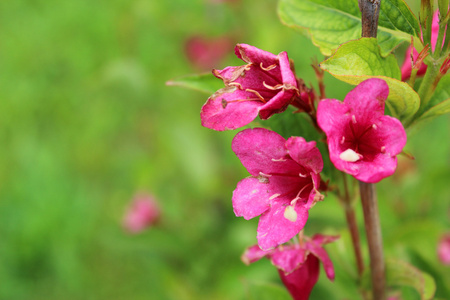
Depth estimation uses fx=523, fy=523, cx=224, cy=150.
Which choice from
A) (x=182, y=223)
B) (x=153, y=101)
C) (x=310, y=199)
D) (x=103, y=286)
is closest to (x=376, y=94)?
(x=310, y=199)

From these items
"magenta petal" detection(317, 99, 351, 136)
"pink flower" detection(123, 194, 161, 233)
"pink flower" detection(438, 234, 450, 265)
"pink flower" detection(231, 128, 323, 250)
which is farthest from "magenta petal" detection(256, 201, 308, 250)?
"pink flower" detection(123, 194, 161, 233)

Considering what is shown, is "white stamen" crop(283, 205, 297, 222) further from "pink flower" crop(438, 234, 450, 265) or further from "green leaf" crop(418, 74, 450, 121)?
"pink flower" crop(438, 234, 450, 265)

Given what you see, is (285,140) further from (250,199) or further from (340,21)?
(340,21)

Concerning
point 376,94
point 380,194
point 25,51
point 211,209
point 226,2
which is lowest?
point 25,51

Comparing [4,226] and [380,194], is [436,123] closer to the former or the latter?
[380,194]

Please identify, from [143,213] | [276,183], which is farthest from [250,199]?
[143,213]

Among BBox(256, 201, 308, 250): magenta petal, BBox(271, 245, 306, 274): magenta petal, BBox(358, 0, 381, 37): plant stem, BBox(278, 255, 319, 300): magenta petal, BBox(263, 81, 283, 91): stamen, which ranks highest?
BBox(358, 0, 381, 37): plant stem
